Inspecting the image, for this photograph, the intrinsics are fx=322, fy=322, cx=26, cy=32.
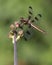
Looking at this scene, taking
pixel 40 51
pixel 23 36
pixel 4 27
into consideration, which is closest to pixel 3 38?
pixel 4 27

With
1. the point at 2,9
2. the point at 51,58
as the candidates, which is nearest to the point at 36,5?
the point at 2,9

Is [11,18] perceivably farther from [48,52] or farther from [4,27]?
[48,52]

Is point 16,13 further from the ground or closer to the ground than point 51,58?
further from the ground

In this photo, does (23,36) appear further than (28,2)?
No

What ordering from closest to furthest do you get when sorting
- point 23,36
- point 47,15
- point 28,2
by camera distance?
1. point 23,36
2. point 28,2
3. point 47,15

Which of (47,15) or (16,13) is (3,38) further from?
(47,15)

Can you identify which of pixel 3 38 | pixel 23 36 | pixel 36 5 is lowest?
pixel 23 36

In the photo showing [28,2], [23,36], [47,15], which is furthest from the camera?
[47,15]
